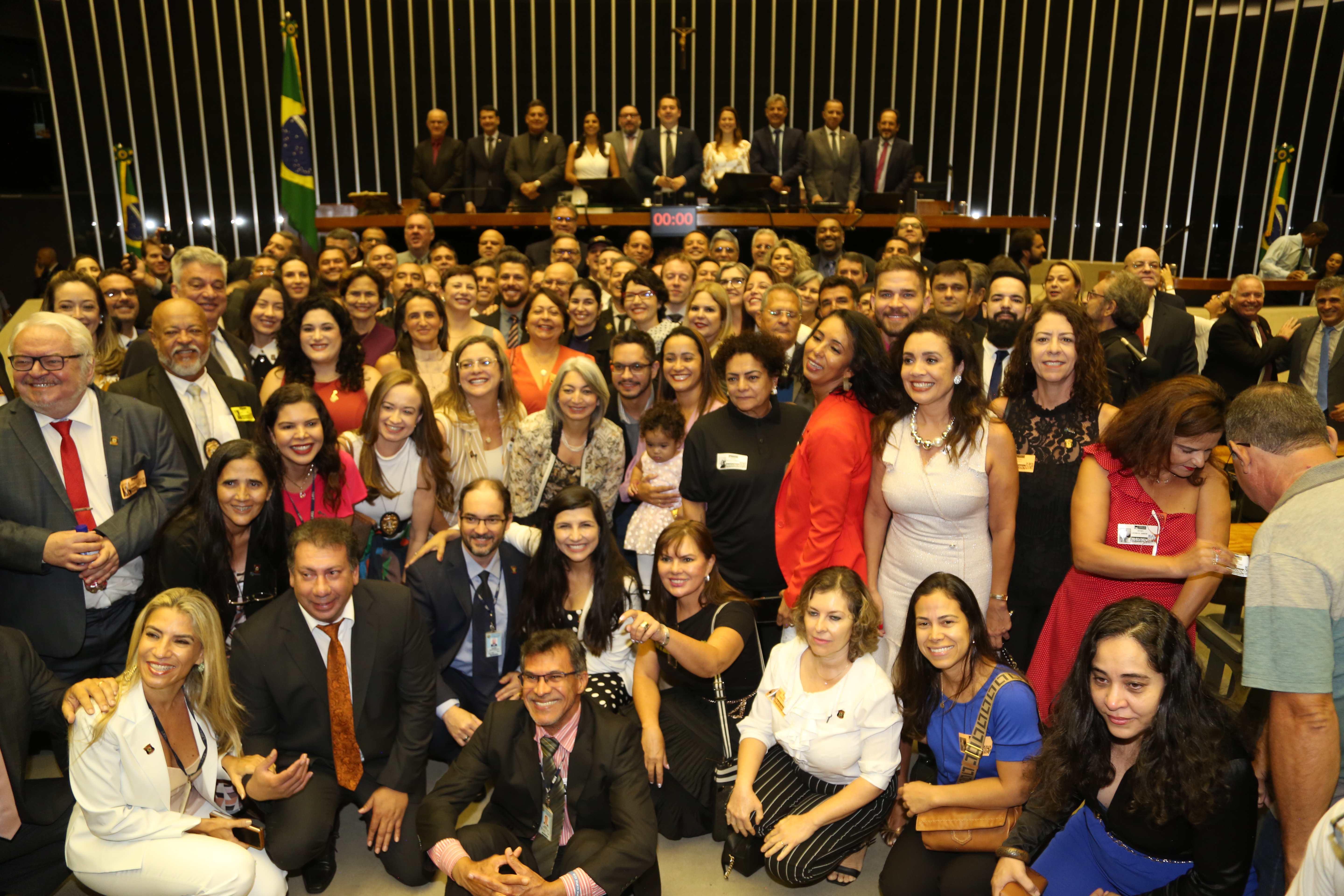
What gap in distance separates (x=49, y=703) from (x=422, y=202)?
20.5 feet

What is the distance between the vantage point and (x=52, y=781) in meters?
2.70

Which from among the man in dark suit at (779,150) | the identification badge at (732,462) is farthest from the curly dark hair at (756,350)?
the man in dark suit at (779,150)

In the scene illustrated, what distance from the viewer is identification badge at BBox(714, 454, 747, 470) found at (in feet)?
10.6

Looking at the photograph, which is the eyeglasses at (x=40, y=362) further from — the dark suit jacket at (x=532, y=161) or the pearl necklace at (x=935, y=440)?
the dark suit jacket at (x=532, y=161)

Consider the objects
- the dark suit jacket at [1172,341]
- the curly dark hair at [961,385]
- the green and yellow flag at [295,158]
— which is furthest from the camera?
the green and yellow flag at [295,158]

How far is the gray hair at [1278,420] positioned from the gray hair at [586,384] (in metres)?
2.29

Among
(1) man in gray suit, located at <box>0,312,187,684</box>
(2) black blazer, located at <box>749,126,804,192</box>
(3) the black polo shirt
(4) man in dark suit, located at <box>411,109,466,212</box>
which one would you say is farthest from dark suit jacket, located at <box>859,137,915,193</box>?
(1) man in gray suit, located at <box>0,312,187,684</box>

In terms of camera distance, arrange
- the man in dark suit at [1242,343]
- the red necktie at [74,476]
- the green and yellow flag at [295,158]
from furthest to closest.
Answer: the green and yellow flag at [295,158], the man in dark suit at [1242,343], the red necktie at [74,476]

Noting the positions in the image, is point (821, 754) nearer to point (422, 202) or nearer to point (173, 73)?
point (422, 202)

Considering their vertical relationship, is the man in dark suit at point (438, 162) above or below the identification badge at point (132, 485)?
above

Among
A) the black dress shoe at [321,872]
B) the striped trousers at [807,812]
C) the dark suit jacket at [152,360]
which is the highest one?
the dark suit jacket at [152,360]

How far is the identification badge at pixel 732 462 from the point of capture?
3.24 metres

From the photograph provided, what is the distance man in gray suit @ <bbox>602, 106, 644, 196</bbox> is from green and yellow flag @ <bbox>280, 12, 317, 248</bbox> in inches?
110

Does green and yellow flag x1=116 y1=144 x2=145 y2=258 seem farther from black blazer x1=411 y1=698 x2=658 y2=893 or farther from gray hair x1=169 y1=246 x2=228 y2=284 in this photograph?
black blazer x1=411 y1=698 x2=658 y2=893
